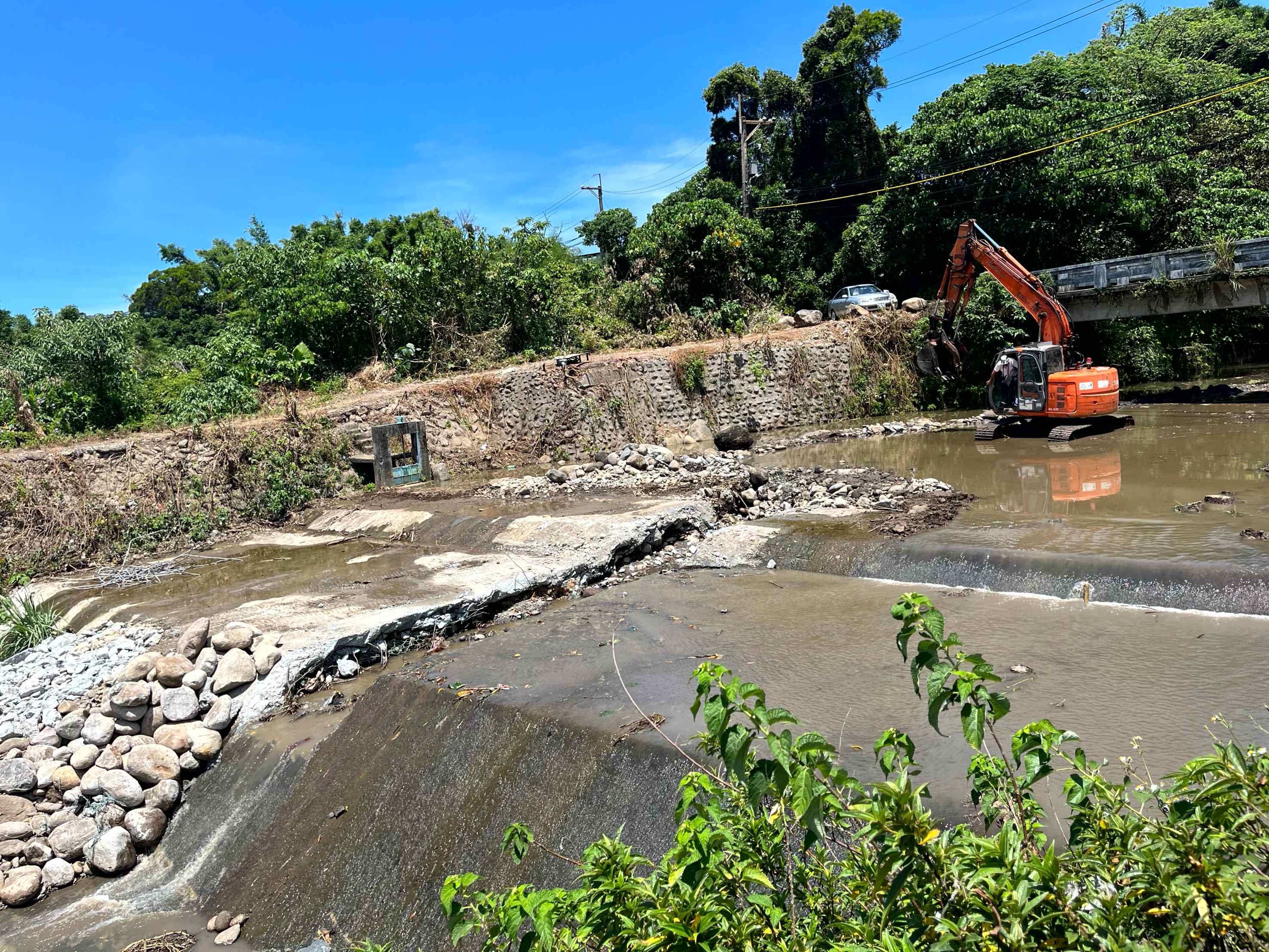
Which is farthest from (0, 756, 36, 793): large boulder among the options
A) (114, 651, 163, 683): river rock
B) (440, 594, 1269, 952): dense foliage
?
(440, 594, 1269, 952): dense foliage

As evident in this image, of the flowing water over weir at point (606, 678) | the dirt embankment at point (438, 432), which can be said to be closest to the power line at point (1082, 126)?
the dirt embankment at point (438, 432)

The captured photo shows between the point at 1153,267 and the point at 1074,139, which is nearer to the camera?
the point at 1153,267

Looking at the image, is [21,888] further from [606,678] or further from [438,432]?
[438,432]

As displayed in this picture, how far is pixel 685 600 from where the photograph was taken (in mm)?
9211

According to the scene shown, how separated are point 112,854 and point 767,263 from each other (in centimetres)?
2756

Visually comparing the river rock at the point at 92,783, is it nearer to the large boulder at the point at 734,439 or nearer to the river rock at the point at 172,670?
the river rock at the point at 172,670

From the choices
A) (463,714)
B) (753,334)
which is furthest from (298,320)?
(463,714)

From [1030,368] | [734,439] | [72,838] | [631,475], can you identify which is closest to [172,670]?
[72,838]

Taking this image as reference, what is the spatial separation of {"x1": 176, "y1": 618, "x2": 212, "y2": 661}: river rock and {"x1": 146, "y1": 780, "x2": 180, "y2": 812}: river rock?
4.14 feet

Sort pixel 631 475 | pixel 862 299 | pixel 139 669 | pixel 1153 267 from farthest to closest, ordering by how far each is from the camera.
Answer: pixel 862 299 → pixel 1153 267 → pixel 631 475 → pixel 139 669

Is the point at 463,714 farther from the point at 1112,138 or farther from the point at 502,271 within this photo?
the point at 1112,138

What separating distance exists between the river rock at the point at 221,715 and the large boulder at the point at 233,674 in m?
0.12

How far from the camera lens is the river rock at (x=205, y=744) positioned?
7379mm

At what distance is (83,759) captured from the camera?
7.41 m
